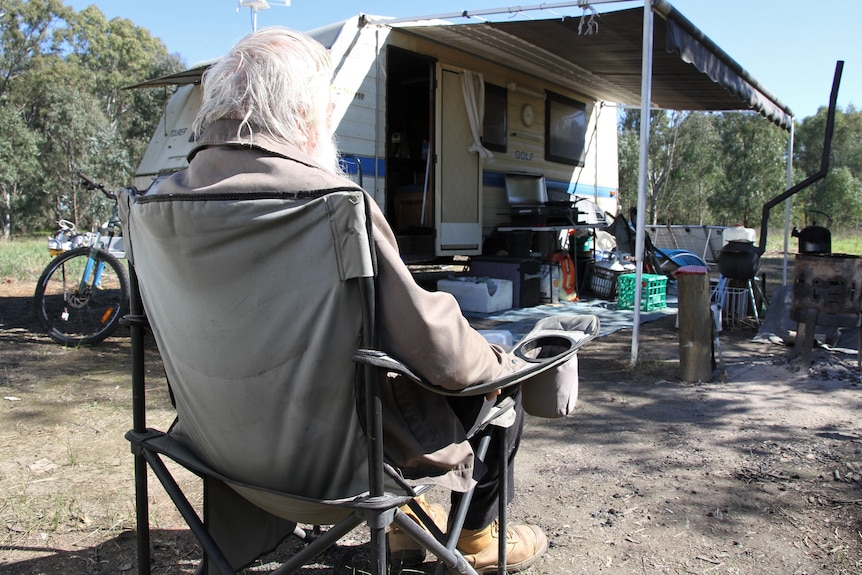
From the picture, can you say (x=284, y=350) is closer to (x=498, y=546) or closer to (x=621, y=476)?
(x=498, y=546)

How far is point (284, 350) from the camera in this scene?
1132mm

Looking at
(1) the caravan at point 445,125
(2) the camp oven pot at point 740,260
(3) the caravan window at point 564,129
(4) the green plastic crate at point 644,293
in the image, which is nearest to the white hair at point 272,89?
(1) the caravan at point 445,125

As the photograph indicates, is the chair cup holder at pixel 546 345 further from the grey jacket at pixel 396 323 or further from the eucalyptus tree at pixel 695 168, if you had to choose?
the eucalyptus tree at pixel 695 168

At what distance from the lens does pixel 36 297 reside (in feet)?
15.3

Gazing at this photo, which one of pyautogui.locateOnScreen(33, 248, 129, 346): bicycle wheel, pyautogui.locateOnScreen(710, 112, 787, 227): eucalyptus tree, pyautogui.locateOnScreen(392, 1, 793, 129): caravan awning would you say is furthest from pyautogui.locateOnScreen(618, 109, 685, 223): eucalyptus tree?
pyautogui.locateOnScreen(33, 248, 129, 346): bicycle wheel

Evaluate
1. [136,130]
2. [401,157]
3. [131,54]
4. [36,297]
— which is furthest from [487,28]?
[131,54]

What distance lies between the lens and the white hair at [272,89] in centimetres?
129

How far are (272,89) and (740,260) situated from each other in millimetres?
5376

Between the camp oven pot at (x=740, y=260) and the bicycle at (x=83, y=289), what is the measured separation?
5098 millimetres

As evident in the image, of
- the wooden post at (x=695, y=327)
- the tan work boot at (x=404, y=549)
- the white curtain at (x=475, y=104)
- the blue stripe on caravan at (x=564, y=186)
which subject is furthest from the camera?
the blue stripe on caravan at (x=564, y=186)

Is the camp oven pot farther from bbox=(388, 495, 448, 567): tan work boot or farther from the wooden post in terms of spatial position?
bbox=(388, 495, 448, 567): tan work boot

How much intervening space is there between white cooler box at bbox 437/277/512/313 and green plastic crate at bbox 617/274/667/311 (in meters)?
1.33

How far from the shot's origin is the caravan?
5.57 metres

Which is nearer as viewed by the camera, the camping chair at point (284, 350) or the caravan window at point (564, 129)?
the camping chair at point (284, 350)
